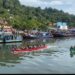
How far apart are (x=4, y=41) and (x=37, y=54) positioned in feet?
119

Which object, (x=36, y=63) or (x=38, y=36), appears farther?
(x=38, y=36)

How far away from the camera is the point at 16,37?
10769cm

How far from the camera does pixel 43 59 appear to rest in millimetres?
61438

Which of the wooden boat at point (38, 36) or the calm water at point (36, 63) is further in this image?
the wooden boat at point (38, 36)

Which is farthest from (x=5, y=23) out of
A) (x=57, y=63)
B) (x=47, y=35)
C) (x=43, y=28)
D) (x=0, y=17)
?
(x=57, y=63)

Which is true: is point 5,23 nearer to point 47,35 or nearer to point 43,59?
point 47,35

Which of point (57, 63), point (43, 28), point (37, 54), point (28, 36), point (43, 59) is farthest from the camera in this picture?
point (43, 28)

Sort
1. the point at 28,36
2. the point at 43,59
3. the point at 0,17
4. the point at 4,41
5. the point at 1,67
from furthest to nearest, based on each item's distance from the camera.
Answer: the point at 0,17 < the point at 28,36 < the point at 4,41 < the point at 43,59 < the point at 1,67

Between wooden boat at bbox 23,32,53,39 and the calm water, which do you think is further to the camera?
wooden boat at bbox 23,32,53,39

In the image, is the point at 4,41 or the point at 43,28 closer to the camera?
the point at 4,41

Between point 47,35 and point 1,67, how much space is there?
91.7 metres

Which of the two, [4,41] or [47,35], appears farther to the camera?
[47,35]

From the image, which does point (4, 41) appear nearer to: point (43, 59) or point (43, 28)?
point (43, 59)

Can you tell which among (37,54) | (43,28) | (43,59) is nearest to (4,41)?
(37,54)
